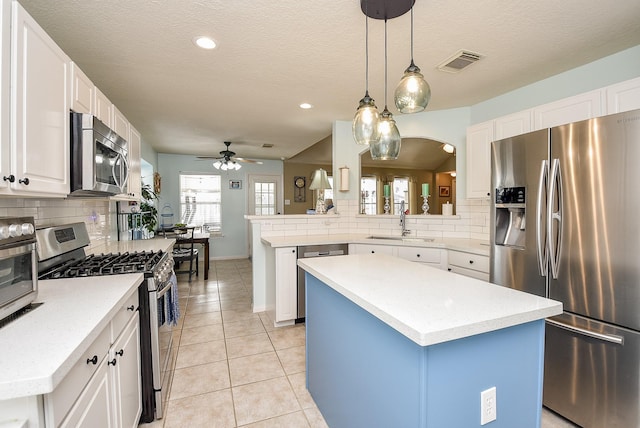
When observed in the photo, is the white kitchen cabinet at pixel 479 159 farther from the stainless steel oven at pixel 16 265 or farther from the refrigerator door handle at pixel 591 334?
the stainless steel oven at pixel 16 265

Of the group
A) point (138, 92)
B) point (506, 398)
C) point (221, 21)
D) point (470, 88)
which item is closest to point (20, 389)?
point (506, 398)

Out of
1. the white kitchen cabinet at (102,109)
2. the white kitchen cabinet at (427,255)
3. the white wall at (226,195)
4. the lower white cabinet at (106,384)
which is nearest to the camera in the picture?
the lower white cabinet at (106,384)

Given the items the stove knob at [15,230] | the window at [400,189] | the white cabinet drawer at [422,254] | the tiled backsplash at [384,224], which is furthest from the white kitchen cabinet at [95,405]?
the window at [400,189]

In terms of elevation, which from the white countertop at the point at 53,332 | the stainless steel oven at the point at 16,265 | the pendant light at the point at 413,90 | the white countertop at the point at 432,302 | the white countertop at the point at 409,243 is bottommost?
the white countertop at the point at 53,332

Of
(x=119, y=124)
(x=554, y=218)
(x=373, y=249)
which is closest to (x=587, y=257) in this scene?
(x=554, y=218)

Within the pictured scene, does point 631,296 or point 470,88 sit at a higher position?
point 470,88

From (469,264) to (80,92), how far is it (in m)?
3.21

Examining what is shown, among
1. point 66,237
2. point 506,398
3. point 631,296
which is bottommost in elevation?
point 506,398

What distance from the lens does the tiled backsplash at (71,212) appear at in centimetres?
179

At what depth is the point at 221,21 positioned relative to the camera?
6.32 feet

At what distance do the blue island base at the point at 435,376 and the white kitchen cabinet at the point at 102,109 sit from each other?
205cm

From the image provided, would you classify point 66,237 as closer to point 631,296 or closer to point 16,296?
point 16,296

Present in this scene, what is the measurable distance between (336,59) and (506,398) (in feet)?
7.79

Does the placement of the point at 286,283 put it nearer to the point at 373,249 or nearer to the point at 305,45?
the point at 373,249
